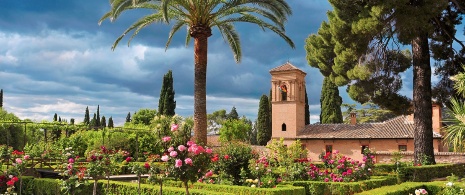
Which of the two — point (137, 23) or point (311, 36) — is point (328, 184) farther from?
point (311, 36)

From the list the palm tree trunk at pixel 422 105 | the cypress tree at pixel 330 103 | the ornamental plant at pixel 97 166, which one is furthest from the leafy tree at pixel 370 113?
the ornamental plant at pixel 97 166

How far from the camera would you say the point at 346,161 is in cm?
1522

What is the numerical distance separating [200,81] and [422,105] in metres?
9.01

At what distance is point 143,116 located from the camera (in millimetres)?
52250

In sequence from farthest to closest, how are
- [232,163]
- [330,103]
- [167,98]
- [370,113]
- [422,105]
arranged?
[370,113] → [167,98] → [330,103] → [422,105] → [232,163]

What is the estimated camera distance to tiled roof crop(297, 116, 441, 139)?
3046 cm

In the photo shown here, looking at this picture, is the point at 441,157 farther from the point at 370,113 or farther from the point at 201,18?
the point at 370,113

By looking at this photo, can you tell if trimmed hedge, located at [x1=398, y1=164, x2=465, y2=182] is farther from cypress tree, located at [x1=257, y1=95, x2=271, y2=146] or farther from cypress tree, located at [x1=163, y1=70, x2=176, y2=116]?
cypress tree, located at [x1=163, y1=70, x2=176, y2=116]

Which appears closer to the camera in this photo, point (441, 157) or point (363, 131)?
point (441, 157)

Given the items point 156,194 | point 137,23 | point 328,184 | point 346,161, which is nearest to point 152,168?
point 156,194

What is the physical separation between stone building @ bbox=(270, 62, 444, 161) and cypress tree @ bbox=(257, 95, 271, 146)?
673 centimetres

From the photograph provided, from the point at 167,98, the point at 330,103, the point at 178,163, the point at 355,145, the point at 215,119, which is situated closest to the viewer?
the point at 178,163

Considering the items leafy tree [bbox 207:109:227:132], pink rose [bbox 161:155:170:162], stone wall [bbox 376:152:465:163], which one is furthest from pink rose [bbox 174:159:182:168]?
leafy tree [bbox 207:109:227:132]

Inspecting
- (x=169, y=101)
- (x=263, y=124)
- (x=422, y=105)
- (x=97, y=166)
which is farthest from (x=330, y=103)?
(x=97, y=166)
